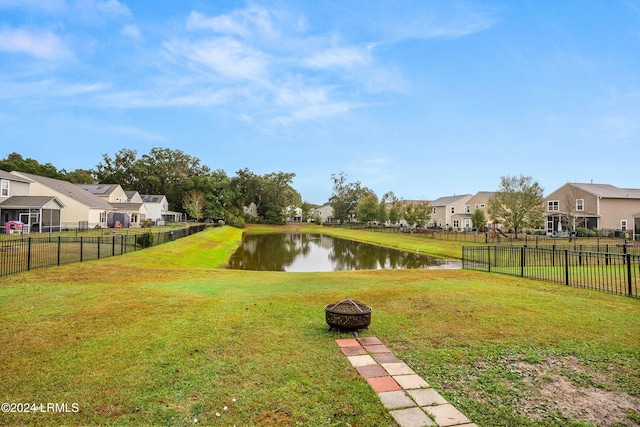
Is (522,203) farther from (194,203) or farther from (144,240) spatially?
(194,203)

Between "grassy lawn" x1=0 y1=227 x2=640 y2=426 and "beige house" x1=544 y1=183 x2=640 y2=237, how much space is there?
35.1 m

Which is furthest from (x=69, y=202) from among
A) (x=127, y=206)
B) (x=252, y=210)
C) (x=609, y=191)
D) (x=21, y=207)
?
(x=609, y=191)

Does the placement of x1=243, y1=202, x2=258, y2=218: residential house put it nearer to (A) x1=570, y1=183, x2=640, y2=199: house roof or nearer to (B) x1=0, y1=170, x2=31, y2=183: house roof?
(B) x1=0, y1=170, x2=31, y2=183: house roof

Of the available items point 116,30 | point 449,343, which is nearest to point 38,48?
point 116,30

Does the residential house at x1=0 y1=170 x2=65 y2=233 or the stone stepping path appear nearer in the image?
the stone stepping path

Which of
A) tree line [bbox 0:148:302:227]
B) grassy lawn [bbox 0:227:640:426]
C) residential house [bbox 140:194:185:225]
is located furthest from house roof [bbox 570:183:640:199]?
residential house [bbox 140:194:185:225]

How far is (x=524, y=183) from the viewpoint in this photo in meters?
34.6

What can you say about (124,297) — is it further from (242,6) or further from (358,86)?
(358,86)

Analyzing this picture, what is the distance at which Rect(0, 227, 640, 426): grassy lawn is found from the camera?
3.32 meters

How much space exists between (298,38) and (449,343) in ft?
55.2

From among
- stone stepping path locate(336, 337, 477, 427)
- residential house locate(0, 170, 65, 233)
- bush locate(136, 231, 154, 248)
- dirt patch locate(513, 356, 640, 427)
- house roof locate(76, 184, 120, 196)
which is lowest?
dirt patch locate(513, 356, 640, 427)

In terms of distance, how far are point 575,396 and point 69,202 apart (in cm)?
4096

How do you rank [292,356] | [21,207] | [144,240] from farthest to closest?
[21,207] → [144,240] → [292,356]

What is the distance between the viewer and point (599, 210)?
3653 centimetres
